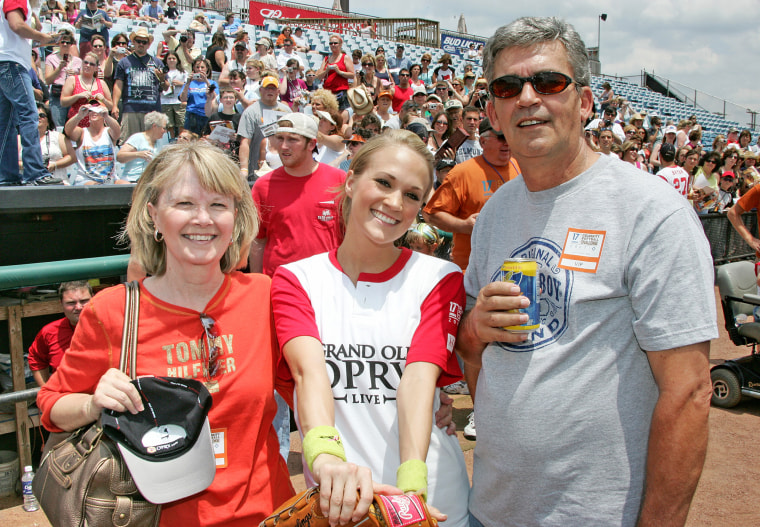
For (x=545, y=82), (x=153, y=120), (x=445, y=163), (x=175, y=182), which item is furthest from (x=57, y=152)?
(x=545, y=82)

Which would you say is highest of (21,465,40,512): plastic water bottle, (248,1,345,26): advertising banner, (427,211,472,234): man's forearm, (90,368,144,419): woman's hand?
(248,1,345,26): advertising banner

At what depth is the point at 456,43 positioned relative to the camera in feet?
106

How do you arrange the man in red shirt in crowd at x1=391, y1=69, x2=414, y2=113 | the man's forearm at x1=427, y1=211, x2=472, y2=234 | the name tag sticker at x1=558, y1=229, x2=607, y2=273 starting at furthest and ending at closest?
the man in red shirt in crowd at x1=391, y1=69, x2=414, y2=113, the man's forearm at x1=427, y1=211, x2=472, y2=234, the name tag sticker at x1=558, y1=229, x2=607, y2=273

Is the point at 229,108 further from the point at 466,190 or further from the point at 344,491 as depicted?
the point at 344,491

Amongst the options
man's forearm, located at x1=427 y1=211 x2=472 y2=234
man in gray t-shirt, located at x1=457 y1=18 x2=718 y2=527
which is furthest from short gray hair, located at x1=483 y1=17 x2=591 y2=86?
man's forearm, located at x1=427 y1=211 x2=472 y2=234

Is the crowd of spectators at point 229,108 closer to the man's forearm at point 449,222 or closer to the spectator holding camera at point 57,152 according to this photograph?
the spectator holding camera at point 57,152

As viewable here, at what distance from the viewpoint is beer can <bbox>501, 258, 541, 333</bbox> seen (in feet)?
5.30

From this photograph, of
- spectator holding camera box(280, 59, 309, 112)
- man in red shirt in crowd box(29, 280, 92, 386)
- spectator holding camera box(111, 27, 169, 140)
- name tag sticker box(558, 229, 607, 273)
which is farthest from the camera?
spectator holding camera box(280, 59, 309, 112)

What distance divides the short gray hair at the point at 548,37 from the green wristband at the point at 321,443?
1212 millimetres

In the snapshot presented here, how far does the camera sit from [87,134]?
6.98 meters

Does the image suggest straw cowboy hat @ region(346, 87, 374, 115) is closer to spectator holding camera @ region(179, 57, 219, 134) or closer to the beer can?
spectator holding camera @ region(179, 57, 219, 134)

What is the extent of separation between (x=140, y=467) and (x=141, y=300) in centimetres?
51

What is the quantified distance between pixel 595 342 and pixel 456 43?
33.2 m

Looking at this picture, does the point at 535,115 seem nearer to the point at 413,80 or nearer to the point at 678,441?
the point at 678,441
